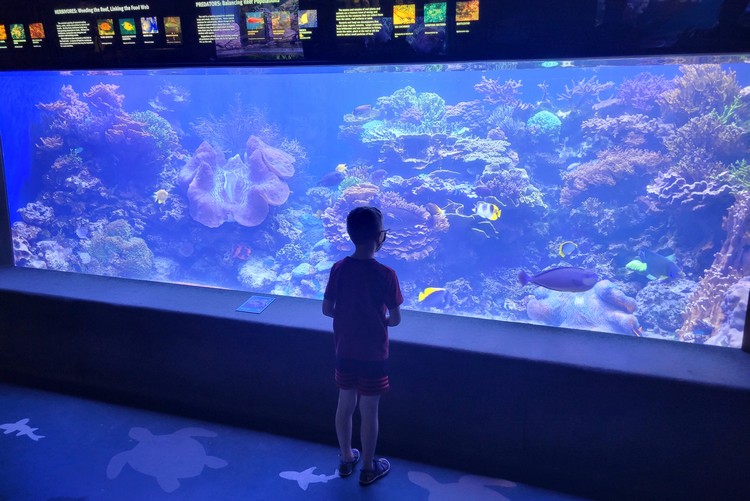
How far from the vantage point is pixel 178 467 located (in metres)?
2.57

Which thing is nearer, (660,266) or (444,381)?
(444,381)

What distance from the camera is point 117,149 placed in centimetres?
576

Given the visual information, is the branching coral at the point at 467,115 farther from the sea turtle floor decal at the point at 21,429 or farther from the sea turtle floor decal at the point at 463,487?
the sea turtle floor decal at the point at 21,429

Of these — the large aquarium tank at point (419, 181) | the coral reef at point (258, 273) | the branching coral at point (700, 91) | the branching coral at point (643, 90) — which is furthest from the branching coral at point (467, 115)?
the coral reef at point (258, 273)

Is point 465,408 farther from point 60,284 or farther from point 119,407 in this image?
point 60,284

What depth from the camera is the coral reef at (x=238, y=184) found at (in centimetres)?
553

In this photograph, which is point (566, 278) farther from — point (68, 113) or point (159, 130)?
point (68, 113)

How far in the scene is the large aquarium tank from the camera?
13.4 feet

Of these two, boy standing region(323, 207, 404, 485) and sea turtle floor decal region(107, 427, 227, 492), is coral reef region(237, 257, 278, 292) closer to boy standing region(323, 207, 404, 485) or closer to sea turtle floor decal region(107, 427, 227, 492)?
sea turtle floor decal region(107, 427, 227, 492)

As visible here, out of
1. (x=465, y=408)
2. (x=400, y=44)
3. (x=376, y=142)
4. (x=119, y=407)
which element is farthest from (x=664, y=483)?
(x=376, y=142)

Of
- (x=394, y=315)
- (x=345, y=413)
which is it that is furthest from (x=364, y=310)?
(x=345, y=413)

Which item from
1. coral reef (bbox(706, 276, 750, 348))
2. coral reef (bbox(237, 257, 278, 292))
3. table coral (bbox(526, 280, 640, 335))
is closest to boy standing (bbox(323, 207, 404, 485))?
coral reef (bbox(706, 276, 750, 348))

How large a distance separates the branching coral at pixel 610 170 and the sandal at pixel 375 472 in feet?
11.8

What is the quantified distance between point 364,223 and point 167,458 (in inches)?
72.9
